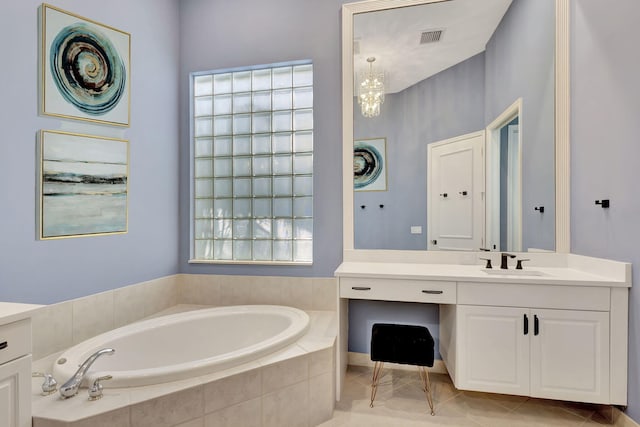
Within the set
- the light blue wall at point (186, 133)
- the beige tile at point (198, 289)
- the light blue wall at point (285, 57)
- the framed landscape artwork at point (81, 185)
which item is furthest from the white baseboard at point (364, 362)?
the framed landscape artwork at point (81, 185)

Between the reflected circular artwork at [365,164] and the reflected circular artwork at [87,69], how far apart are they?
5.74ft

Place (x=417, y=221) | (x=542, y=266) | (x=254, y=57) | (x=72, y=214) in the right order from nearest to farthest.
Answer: (x=72, y=214)
(x=542, y=266)
(x=417, y=221)
(x=254, y=57)

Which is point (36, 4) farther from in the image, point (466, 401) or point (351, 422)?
point (466, 401)

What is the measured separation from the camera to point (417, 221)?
92.7 inches

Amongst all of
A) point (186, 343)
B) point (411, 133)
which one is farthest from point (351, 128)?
point (186, 343)

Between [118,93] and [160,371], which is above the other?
[118,93]

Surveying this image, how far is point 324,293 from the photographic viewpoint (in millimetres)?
2516

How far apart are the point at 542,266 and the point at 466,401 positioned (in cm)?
102

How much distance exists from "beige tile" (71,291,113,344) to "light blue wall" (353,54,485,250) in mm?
1775

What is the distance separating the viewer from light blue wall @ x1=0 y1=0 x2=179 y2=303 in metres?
1.63

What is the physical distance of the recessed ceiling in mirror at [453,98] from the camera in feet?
7.10

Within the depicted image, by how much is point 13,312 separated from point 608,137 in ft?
9.65

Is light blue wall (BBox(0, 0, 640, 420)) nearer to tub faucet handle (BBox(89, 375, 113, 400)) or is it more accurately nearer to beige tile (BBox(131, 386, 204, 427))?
tub faucet handle (BBox(89, 375, 113, 400))

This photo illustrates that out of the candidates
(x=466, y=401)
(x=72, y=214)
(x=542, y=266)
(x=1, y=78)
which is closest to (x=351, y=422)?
(x=466, y=401)
